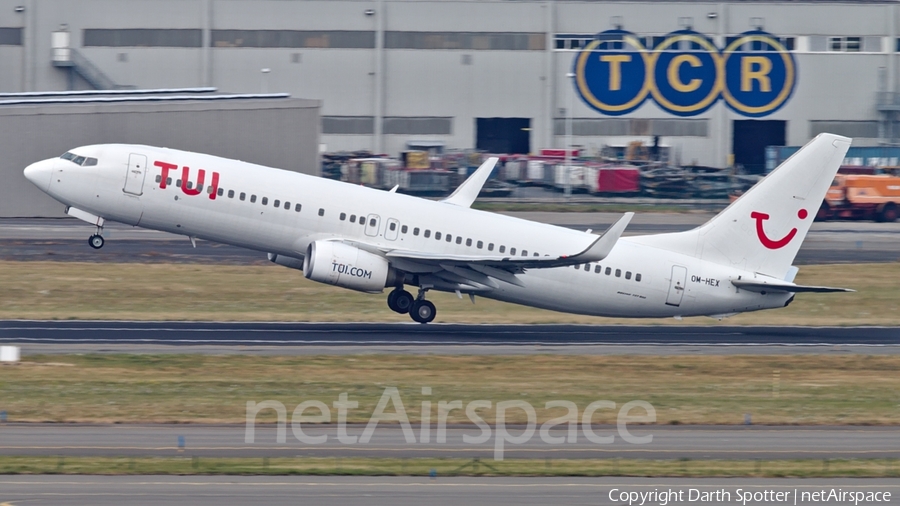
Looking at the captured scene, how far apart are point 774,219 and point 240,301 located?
1916cm

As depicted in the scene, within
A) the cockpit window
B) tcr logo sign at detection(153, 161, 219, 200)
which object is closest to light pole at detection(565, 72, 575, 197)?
tcr logo sign at detection(153, 161, 219, 200)

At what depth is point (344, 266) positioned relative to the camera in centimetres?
3475

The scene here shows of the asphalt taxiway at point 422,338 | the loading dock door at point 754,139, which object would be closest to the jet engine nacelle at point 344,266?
the asphalt taxiway at point 422,338

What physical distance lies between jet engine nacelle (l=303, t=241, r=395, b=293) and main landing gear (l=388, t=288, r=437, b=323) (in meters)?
2.09

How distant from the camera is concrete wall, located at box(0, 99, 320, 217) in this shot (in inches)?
2511

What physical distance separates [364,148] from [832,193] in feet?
126

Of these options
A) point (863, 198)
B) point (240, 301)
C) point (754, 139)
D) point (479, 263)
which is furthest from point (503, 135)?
point (479, 263)

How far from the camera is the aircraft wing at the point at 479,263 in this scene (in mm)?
34500

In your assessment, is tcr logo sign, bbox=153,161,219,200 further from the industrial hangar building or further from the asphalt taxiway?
the industrial hangar building

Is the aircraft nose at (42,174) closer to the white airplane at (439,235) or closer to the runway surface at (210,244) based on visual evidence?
the white airplane at (439,235)

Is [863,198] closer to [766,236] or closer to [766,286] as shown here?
[766,236]

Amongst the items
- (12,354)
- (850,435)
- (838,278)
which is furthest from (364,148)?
(850,435)

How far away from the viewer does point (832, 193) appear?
76250 mm

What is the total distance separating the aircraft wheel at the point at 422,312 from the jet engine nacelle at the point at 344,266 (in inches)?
89.3
